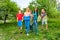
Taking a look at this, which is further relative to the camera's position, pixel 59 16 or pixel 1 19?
pixel 59 16

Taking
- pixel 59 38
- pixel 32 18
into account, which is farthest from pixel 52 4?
pixel 59 38

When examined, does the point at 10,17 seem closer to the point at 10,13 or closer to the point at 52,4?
the point at 10,13

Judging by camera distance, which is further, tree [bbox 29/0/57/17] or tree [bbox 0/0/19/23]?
tree [bbox 29/0/57/17]

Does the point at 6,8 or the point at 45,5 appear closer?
the point at 6,8

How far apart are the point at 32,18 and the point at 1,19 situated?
9836 mm

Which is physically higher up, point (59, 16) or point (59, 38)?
point (59, 38)

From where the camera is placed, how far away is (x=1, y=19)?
875 inches

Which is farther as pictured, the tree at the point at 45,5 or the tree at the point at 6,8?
the tree at the point at 45,5

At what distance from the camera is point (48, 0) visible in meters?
25.2

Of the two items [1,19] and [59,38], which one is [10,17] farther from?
[59,38]

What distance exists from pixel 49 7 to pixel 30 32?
39.0 feet

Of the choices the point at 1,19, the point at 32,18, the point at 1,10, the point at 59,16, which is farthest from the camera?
the point at 59,16

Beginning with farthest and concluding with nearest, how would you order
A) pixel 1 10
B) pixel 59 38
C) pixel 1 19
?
→ pixel 1 19 < pixel 1 10 < pixel 59 38

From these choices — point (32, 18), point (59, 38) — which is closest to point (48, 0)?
point (32, 18)
